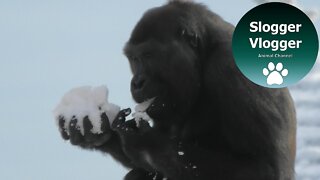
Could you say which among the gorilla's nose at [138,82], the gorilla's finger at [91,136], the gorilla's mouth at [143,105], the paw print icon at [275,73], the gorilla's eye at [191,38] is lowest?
the gorilla's finger at [91,136]

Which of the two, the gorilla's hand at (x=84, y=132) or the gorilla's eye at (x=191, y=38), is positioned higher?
the gorilla's eye at (x=191, y=38)

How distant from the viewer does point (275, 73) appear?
10.6 metres

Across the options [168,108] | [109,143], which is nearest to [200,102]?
[168,108]

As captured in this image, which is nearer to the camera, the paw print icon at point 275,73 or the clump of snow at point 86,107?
the clump of snow at point 86,107

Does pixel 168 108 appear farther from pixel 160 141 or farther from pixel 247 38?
pixel 247 38

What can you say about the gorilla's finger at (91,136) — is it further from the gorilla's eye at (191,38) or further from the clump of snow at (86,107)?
the gorilla's eye at (191,38)

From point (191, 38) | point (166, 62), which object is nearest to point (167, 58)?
point (166, 62)

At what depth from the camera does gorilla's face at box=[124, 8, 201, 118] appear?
986 centimetres

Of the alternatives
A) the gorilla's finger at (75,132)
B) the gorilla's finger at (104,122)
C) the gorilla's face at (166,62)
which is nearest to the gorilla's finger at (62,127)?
the gorilla's finger at (75,132)

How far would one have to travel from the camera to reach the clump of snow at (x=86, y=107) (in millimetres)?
9867

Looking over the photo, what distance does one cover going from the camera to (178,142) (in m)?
9.70

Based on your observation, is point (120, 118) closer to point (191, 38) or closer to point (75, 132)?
point (75, 132)

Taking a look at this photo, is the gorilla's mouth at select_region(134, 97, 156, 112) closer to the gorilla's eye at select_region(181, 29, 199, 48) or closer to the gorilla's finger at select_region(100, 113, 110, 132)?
the gorilla's finger at select_region(100, 113, 110, 132)

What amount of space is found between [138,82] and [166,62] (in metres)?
0.46
